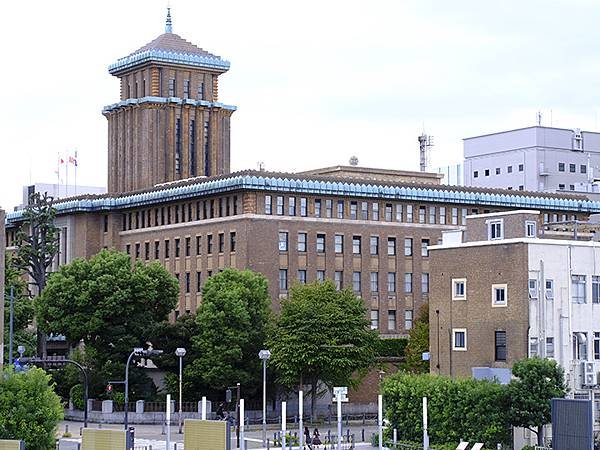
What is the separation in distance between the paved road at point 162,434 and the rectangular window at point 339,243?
17.8 metres

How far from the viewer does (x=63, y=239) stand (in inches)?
4845

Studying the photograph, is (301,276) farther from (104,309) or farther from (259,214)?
(104,309)

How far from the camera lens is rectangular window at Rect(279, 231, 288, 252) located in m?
106

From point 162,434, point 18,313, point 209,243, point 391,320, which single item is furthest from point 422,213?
point 162,434

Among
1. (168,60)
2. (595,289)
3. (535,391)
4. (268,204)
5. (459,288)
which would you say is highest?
(168,60)

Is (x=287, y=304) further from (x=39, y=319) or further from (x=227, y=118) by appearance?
(x=227, y=118)

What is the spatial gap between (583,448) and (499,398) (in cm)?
1327

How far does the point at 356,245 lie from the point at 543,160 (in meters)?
44.9

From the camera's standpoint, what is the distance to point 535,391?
6769cm

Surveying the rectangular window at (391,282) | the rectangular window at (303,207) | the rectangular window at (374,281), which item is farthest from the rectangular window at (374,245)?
the rectangular window at (303,207)

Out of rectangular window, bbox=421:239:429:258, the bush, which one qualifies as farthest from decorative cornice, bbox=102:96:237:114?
the bush

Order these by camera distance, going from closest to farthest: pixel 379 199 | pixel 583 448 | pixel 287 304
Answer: pixel 583 448
pixel 287 304
pixel 379 199

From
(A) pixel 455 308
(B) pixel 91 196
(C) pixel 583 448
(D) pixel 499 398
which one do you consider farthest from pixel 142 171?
(C) pixel 583 448

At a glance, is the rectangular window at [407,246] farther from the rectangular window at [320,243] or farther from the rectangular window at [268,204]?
the rectangular window at [268,204]
